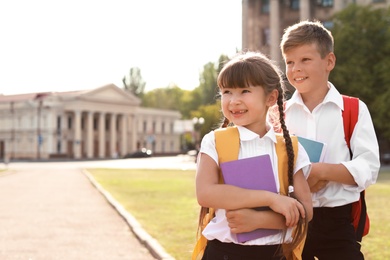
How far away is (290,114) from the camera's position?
12.9ft

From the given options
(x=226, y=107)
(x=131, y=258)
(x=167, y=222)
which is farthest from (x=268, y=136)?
(x=167, y=222)

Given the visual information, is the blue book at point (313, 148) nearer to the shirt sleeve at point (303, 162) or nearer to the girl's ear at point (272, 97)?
the shirt sleeve at point (303, 162)

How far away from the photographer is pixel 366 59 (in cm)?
4966

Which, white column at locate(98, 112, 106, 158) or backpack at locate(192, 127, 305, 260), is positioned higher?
backpack at locate(192, 127, 305, 260)

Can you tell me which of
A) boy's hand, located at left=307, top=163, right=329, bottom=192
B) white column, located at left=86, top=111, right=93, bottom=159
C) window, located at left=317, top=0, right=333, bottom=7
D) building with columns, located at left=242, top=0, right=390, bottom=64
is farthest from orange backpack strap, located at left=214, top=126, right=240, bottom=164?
white column, located at left=86, top=111, right=93, bottom=159

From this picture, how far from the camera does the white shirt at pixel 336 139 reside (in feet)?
12.1

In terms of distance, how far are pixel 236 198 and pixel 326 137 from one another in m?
0.90

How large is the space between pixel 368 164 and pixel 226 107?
0.91 m

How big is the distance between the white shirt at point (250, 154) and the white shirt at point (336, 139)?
17.1 inches

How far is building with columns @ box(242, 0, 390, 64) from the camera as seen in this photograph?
70.6 metres

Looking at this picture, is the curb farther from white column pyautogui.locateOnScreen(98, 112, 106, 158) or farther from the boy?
white column pyautogui.locateOnScreen(98, 112, 106, 158)

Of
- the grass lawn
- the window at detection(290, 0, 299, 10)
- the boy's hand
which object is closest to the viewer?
the boy's hand

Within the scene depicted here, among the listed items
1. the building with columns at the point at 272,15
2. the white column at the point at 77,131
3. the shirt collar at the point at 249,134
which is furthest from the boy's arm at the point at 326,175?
the white column at the point at 77,131

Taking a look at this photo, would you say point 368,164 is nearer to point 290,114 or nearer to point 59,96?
point 290,114
